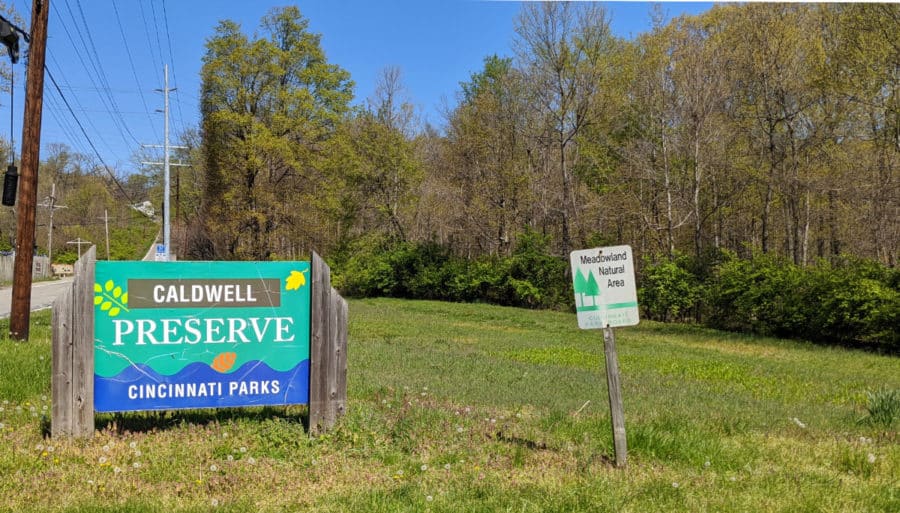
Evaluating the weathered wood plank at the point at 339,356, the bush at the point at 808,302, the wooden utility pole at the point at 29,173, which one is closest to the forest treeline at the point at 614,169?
the bush at the point at 808,302

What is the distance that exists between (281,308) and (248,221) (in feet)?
119

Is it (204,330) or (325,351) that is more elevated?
(204,330)

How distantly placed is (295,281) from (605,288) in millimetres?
2776

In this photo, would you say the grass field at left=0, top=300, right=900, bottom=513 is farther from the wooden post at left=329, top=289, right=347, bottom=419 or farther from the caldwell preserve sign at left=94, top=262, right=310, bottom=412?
the caldwell preserve sign at left=94, top=262, right=310, bottom=412

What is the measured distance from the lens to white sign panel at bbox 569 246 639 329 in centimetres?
514

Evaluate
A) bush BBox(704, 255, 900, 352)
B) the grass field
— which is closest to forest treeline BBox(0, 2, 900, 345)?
bush BBox(704, 255, 900, 352)

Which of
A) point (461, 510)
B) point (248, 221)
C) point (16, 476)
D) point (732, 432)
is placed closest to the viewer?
point (461, 510)

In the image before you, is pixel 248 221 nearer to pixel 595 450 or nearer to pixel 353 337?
pixel 353 337

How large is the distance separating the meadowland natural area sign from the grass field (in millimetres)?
318

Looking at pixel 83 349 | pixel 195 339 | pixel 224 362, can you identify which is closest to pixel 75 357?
pixel 83 349

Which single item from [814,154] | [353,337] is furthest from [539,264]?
[353,337]

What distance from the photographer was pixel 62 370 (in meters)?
5.34

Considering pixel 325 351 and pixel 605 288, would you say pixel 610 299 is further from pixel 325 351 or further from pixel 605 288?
pixel 325 351

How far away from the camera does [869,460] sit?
5.26 m
